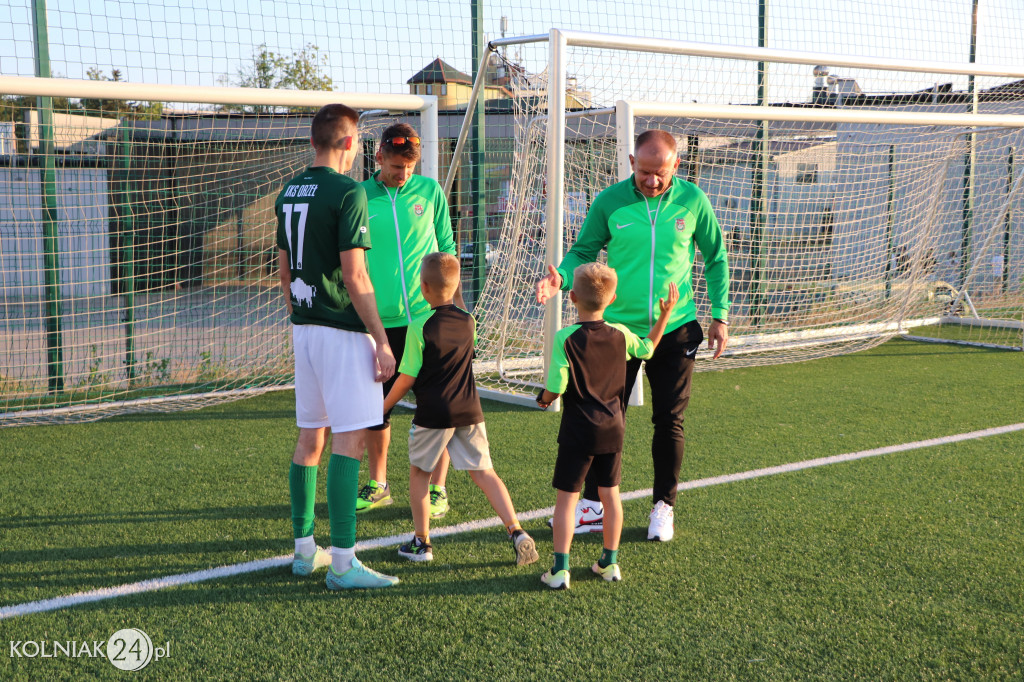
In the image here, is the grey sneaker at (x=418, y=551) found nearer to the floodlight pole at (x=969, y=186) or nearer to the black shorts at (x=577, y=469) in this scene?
the black shorts at (x=577, y=469)

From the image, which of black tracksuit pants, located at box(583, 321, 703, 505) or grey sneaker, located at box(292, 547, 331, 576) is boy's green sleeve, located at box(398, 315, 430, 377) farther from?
black tracksuit pants, located at box(583, 321, 703, 505)

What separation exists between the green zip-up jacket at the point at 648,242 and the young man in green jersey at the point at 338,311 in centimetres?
99

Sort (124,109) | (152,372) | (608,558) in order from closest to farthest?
(608,558)
(152,372)
(124,109)

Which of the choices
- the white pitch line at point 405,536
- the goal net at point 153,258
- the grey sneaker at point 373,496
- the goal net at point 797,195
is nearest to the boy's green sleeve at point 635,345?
the white pitch line at point 405,536

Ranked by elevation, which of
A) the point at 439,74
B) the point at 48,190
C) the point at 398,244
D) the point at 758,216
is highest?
the point at 439,74

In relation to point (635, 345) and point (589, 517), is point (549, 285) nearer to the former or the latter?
point (635, 345)

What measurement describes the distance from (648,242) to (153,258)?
199 inches

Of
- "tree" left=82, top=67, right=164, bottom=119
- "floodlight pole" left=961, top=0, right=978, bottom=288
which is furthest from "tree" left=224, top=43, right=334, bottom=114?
"floodlight pole" left=961, top=0, right=978, bottom=288

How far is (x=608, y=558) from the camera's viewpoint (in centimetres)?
335

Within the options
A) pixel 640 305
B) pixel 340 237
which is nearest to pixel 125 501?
pixel 340 237

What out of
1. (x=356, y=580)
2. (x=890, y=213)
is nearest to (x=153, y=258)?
(x=356, y=580)

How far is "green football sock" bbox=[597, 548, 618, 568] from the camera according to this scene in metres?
3.34

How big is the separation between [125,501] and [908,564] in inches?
148

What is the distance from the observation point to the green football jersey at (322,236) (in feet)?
10.2
